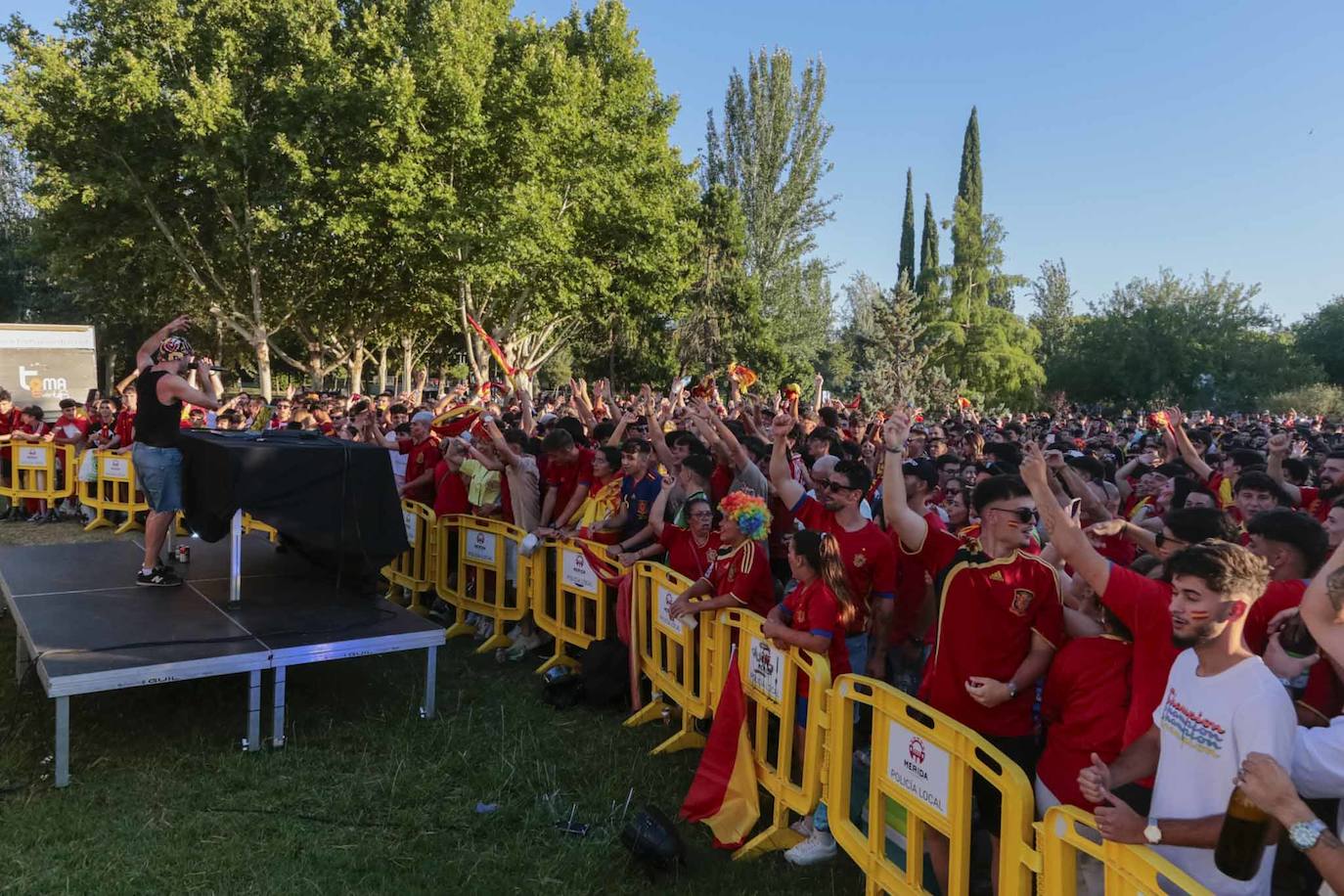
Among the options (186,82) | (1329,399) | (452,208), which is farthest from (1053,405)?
(186,82)

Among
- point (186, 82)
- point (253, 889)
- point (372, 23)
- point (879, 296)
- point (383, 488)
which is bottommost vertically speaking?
point (253, 889)

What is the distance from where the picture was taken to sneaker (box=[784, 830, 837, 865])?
15.4 ft

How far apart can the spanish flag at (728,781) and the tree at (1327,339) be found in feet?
166

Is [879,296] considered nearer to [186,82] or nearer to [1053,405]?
[1053,405]

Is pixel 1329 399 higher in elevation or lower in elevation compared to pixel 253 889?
higher

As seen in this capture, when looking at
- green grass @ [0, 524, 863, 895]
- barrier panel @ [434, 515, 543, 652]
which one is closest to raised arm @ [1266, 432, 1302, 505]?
green grass @ [0, 524, 863, 895]

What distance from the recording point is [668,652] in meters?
6.45

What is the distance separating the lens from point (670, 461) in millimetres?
8258

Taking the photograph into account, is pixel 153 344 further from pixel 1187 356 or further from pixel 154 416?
pixel 1187 356

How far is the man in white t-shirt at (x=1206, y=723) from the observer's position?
8.29 ft

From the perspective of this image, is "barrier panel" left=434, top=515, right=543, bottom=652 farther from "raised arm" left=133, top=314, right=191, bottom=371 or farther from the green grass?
"raised arm" left=133, top=314, right=191, bottom=371

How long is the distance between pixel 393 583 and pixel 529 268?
68.6ft

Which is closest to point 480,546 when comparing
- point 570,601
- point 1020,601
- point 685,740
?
point 570,601

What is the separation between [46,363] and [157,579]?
47.9 feet
